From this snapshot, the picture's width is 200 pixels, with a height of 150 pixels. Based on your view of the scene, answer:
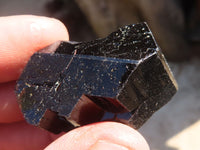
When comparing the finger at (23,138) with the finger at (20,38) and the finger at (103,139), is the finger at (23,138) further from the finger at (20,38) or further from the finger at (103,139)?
the finger at (103,139)

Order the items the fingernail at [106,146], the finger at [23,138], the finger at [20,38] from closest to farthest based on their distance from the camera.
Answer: the fingernail at [106,146], the finger at [20,38], the finger at [23,138]

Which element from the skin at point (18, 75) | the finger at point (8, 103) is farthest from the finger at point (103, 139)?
the finger at point (8, 103)

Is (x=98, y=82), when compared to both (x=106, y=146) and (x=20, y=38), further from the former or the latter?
(x=20, y=38)

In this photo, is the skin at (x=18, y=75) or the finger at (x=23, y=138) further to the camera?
the finger at (x=23, y=138)

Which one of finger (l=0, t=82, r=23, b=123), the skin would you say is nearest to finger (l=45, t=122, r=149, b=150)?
the skin

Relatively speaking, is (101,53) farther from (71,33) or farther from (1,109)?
(71,33)

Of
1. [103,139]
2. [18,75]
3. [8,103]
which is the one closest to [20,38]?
[18,75]

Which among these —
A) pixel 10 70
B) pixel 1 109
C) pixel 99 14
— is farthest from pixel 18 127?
pixel 99 14
